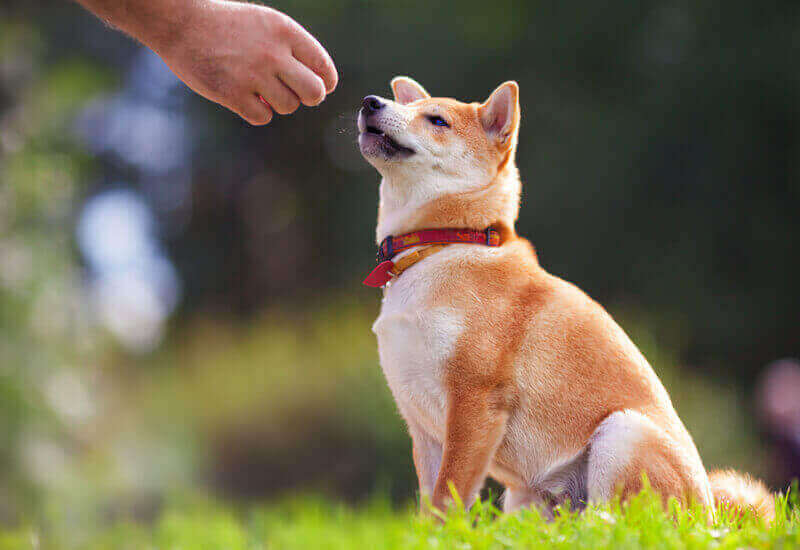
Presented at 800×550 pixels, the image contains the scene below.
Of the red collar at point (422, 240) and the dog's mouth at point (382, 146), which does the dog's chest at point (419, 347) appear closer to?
the red collar at point (422, 240)

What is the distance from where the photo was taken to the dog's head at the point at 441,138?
2838 mm

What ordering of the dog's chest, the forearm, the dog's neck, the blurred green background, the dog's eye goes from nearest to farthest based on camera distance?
the dog's chest → the forearm → the dog's neck → the dog's eye → the blurred green background

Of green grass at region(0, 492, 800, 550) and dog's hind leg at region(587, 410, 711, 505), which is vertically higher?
dog's hind leg at region(587, 410, 711, 505)

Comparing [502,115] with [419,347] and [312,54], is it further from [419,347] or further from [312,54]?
[419,347]

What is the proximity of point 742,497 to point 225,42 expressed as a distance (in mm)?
2617

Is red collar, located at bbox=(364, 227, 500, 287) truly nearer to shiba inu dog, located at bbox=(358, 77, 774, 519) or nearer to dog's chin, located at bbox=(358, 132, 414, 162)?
shiba inu dog, located at bbox=(358, 77, 774, 519)

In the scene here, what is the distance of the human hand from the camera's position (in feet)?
8.63

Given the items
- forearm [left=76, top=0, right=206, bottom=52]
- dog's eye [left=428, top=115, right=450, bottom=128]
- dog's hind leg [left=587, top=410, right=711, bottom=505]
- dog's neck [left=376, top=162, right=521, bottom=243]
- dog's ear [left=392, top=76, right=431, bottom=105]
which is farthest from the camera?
dog's ear [left=392, top=76, right=431, bottom=105]

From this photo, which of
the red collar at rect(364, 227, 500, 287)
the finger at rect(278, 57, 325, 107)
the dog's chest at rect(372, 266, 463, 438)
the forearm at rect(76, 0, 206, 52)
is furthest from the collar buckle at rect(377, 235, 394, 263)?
the forearm at rect(76, 0, 206, 52)

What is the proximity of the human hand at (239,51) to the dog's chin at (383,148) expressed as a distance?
28 cm

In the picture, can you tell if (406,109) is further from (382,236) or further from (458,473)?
(458,473)

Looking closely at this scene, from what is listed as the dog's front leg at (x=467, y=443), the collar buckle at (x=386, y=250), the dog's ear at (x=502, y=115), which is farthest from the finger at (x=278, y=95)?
the dog's front leg at (x=467, y=443)

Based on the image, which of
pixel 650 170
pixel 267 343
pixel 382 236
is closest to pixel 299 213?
pixel 267 343

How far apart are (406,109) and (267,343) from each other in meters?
5.91
